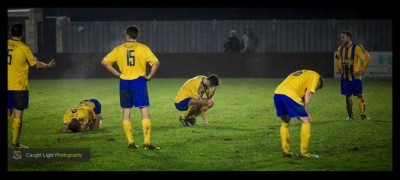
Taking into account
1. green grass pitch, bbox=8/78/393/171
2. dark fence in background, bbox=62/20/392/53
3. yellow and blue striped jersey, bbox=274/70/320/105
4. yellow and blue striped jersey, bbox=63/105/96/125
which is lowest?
green grass pitch, bbox=8/78/393/171

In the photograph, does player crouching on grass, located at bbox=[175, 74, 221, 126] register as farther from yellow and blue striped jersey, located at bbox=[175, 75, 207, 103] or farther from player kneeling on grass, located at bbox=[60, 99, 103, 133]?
player kneeling on grass, located at bbox=[60, 99, 103, 133]

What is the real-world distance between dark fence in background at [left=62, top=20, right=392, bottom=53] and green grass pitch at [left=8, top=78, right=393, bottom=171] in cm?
992

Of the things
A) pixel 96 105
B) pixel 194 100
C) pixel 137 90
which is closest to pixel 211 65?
pixel 194 100

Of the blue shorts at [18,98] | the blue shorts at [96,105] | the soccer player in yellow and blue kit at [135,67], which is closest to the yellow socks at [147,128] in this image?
the soccer player in yellow and blue kit at [135,67]

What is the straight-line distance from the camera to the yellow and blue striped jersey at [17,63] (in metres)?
14.3

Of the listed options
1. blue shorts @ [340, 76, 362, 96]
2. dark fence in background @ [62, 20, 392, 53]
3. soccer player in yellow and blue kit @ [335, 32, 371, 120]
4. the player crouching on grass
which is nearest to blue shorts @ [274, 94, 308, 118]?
the player crouching on grass

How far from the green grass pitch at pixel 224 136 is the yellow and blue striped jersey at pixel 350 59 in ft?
3.32

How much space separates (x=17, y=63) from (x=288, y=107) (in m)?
4.44

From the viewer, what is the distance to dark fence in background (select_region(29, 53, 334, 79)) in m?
31.1

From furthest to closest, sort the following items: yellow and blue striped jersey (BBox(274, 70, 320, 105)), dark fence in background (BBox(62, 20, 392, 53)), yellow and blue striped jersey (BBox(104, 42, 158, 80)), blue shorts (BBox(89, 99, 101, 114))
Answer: dark fence in background (BBox(62, 20, 392, 53)), blue shorts (BBox(89, 99, 101, 114)), yellow and blue striped jersey (BBox(104, 42, 158, 80)), yellow and blue striped jersey (BBox(274, 70, 320, 105))

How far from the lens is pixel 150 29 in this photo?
35.8 meters

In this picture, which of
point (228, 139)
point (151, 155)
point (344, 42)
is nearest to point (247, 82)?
point (344, 42)

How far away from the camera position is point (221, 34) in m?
35.9

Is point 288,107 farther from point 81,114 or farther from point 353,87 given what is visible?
point 353,87
